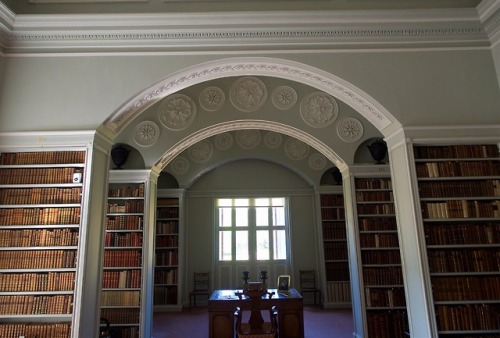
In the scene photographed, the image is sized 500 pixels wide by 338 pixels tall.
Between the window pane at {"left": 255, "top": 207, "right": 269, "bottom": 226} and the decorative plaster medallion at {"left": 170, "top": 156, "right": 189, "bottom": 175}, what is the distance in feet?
7.41

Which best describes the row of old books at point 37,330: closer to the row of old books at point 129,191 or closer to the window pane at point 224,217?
the row of old books at point 129,191

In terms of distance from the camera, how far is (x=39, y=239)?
3342 mm

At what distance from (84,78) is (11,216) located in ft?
5.24

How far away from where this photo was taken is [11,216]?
132 inches

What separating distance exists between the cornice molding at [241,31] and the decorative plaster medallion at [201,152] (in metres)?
4.61

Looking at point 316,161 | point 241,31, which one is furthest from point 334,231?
point 241,31

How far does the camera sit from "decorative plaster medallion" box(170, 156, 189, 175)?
824 centimetres

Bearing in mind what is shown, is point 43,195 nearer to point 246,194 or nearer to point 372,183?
point 372,183

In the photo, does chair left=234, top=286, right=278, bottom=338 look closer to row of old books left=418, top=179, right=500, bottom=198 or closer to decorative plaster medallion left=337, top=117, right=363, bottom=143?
row of old books left=418, top=179, right=500, bottom=198

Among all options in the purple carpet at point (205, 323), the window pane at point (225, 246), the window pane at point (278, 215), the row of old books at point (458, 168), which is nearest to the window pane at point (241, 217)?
the window pane at point (225, 246)

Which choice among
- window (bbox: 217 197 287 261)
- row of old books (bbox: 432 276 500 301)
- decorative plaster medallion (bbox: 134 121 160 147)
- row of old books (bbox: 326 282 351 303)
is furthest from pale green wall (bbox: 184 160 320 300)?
row of old books (bbox: 432 276 500 301)

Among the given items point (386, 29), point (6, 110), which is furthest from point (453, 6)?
point (6, 110)

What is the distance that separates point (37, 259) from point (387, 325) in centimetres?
490

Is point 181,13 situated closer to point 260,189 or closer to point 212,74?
point 212,74
